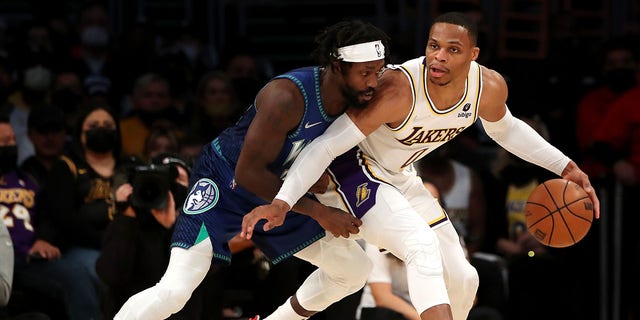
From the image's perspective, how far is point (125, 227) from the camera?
603cm

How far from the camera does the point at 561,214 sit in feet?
17.5

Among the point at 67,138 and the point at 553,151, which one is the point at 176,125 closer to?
the point at 67,138

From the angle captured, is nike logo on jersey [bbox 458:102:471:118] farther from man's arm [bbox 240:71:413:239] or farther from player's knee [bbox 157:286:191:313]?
player's knee [bbox 157:286:191:313]

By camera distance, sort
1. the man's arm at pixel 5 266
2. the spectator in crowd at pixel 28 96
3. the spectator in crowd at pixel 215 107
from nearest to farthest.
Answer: the man's arm at pixel 5 266, the spectator in crowd at pixel 215 107, the spectator in crowd at pixel 28 96

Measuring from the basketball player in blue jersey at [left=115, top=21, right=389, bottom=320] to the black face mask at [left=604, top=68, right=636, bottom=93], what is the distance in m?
3.57

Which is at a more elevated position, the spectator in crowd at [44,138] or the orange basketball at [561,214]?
the orange basketball at [561,214]

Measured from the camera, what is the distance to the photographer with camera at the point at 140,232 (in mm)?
5898

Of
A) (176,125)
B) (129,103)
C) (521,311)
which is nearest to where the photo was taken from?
(521,311)

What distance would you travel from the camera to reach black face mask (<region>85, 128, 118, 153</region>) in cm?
679

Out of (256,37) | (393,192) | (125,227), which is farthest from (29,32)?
(393,192)

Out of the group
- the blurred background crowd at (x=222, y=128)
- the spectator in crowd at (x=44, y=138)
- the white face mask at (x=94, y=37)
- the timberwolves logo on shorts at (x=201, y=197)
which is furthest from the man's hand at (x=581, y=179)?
the white face mask at (x=94, y=37)

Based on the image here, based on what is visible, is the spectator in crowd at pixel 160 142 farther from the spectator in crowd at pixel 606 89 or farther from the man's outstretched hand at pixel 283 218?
the spectator in crowd at pixel 606 89

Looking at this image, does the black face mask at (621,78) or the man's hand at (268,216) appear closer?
the man's hand at (268,216)

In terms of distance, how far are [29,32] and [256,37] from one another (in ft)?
6.65
